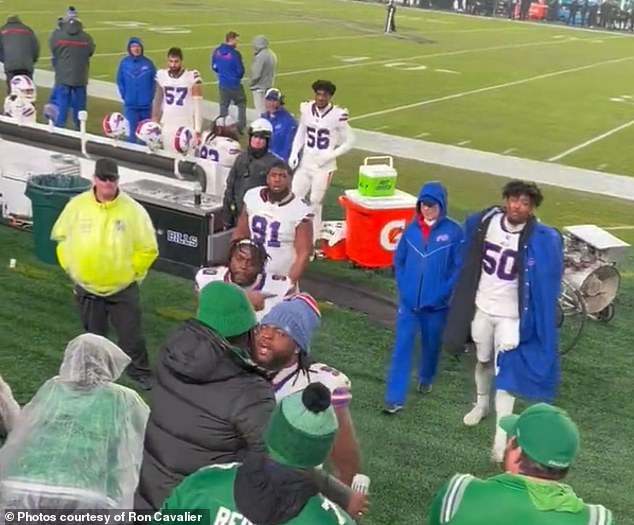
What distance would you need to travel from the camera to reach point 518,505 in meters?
3.07

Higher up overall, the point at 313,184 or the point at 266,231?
the point at 266,231

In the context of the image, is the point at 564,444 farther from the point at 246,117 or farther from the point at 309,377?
the point at 246,117

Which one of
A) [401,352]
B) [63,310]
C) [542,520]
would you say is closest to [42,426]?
[542,520]

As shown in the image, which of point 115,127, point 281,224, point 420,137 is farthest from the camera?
point 420,137

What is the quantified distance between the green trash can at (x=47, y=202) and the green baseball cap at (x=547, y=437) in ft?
22.2

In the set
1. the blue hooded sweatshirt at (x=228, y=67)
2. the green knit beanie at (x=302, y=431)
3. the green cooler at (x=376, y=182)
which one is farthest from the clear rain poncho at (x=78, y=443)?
the blue hooded sweatshirt at (x=228, y=67)

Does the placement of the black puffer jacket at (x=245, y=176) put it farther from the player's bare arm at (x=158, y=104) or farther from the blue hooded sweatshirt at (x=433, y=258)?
the player's bare arm at (x=158, y=104)

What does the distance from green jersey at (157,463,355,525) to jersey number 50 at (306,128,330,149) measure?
297 inches

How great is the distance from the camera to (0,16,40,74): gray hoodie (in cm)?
1456

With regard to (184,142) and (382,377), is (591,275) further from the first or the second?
(184,142)

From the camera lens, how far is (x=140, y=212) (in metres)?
6.65

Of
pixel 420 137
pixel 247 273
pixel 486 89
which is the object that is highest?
pixel 247 273

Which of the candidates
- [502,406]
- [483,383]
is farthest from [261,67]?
[502,406]

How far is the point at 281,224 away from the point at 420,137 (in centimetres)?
1031
